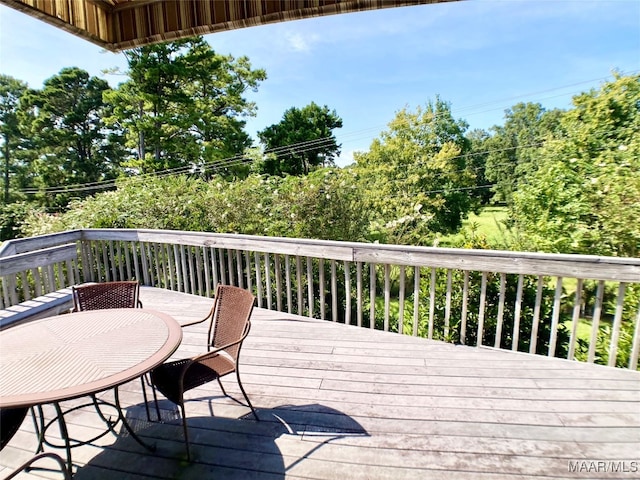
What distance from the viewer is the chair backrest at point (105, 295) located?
257cm

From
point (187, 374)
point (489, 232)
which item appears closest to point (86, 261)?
point (187, 374)

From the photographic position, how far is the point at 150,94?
53.9 feet

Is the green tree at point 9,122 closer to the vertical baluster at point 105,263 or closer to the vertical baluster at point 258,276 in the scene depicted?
the vertical baluster at point 105,263

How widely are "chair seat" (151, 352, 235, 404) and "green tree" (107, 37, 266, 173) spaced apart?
57.5 ft

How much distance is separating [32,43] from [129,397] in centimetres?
487

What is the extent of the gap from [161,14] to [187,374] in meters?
2.65

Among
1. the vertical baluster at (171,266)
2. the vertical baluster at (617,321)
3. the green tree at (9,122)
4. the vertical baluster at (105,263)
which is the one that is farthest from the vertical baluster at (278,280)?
the green tree at (9,122)

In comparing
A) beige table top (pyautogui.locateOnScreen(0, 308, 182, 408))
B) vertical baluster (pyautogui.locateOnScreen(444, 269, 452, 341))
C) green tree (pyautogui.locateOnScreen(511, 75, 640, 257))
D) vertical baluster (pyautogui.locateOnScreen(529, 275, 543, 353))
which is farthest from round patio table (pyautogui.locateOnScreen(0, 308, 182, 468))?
green tree (pyautogui.locateOnScreen(511, 75, 640, 257))

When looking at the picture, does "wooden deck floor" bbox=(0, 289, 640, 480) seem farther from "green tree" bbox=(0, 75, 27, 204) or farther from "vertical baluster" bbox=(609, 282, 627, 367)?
"green tree" bbox=(0, 75, 27, 204)

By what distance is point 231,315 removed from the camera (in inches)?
90.8

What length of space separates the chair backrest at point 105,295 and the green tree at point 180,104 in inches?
653

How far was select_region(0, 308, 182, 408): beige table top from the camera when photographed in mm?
1445

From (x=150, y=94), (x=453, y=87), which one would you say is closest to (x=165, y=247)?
(x=150, y=94)

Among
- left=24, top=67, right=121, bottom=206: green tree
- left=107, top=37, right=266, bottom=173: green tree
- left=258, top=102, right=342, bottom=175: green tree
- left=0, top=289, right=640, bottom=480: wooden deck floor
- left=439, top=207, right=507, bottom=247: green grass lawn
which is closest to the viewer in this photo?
left=0, top=289, right=640, bottom=480: wooden deck floor
